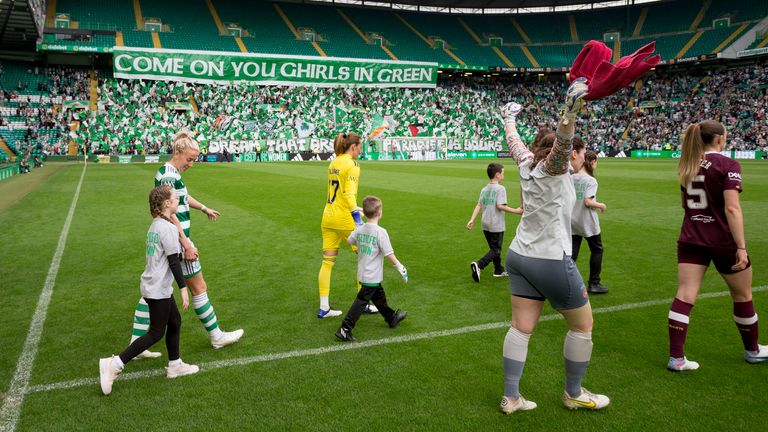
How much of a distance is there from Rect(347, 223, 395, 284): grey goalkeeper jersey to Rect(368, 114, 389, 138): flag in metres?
45.6

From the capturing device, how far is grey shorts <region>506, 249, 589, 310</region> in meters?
3.54

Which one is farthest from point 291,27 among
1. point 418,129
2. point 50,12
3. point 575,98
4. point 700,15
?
point 575,98

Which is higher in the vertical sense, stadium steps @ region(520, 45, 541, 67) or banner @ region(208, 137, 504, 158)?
stadium steps @ region(520, 45, 541, 67)

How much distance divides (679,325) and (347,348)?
2965 millimetres

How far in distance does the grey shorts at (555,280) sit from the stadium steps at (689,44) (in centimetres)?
6121

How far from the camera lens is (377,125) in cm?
5169

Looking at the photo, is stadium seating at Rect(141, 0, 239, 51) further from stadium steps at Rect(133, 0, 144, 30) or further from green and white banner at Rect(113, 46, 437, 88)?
green and white banner at Rect(113, 46, 437, 88)

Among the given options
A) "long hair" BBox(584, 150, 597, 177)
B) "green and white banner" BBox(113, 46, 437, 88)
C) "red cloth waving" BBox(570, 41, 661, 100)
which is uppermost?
"green and white banner" BBox(113, 46, 437, 88)

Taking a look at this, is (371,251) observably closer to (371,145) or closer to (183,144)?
(183,144)

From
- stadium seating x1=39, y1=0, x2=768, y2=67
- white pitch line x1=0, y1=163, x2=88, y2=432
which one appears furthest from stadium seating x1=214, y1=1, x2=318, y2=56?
white pitch line x1=0, y1=163, x2=88, y2=432

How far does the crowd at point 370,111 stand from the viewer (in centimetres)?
4372

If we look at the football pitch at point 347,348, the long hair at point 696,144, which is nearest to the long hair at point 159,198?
the football pitch at point 347,348

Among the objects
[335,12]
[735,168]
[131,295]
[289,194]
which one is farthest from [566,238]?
[335,12]

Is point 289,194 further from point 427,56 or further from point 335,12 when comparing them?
point 335,12
